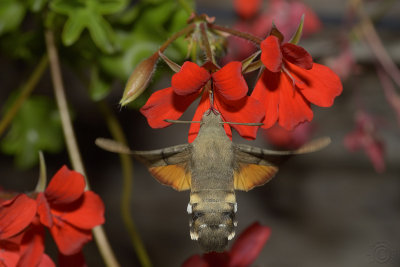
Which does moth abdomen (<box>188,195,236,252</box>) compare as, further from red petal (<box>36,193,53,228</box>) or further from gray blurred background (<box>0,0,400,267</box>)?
gray blurred background (<box>0,0,400,267</box>)

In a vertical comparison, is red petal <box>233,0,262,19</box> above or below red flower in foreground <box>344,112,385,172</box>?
above

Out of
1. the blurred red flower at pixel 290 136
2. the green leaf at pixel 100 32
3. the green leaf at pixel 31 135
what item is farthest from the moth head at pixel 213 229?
the blurred red flower at pixel 290 136

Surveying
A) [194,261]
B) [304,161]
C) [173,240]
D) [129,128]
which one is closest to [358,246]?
[304,161]

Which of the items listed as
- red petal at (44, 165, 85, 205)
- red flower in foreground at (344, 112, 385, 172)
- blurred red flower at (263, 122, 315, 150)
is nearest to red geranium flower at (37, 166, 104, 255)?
red petal at (44, 165, 85, 205)

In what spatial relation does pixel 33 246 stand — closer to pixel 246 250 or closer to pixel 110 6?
pixel 246 250

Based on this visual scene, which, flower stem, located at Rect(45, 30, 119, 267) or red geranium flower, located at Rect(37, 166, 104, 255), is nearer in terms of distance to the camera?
red geranium flower, located at Rect(37, 166, 104, 255)

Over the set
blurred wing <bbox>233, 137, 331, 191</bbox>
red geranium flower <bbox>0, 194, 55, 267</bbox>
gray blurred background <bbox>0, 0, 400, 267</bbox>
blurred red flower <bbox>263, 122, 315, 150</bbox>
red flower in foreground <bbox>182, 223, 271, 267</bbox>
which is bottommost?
gray blurred background <bbox>0, 0, 400, 267</bbox>
